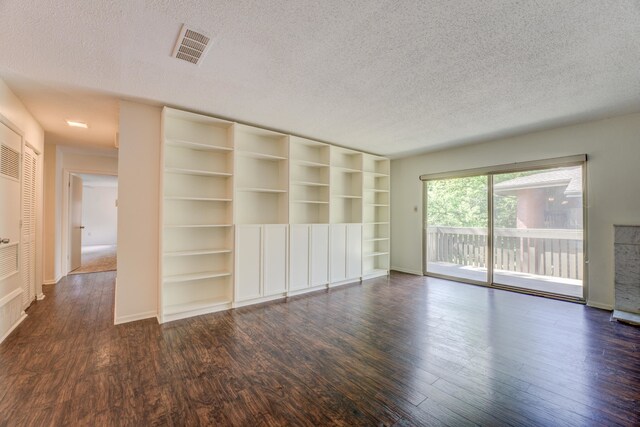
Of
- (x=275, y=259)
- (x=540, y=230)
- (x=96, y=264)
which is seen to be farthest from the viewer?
(x=96, y=264)

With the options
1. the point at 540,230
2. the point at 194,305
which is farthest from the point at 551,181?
the point at 194,305

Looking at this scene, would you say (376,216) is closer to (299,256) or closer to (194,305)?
(299,256)

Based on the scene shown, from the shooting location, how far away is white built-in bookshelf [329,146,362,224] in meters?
5.25

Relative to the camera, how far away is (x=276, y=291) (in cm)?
406

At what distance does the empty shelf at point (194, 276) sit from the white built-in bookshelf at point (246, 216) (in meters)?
0.01

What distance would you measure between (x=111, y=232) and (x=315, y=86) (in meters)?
12.6

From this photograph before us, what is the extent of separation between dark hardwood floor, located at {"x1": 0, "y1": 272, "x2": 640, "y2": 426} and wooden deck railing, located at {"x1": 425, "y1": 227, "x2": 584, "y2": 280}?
2.66ft

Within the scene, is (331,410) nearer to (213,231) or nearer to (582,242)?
(213,231)

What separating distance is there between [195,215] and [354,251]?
115 inches

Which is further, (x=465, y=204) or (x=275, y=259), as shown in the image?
(x=465, y=204)

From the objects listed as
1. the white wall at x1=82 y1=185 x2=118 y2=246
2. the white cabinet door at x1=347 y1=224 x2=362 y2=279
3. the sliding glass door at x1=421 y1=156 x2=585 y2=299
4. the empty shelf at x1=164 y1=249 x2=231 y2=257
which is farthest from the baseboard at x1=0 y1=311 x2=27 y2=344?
the white wall at x1=82 y1=185 x2=118 y2=246

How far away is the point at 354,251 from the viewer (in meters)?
5.20

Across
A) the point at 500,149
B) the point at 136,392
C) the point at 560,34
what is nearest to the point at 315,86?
the point at 560,34

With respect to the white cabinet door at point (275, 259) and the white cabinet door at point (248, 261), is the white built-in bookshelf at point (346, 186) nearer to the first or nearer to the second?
the white cabinet door at point (275, 259)
